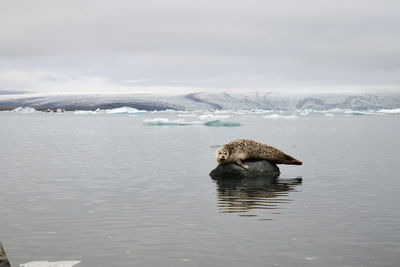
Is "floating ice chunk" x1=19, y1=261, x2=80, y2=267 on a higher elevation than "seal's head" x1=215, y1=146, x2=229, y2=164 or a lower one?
lower

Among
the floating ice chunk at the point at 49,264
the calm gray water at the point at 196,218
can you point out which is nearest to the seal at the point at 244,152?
the calm gray water at the point at 196,218

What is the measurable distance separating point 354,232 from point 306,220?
107cm

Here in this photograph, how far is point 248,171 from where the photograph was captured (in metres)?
15.0

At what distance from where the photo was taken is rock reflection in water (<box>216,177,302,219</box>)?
10367 millimetres

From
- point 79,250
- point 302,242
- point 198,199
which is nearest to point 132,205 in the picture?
point 198,199

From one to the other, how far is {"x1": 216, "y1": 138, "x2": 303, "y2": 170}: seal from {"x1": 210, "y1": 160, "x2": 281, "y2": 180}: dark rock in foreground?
0.61ft

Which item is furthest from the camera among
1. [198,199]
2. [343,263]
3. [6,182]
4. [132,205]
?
[6,182]

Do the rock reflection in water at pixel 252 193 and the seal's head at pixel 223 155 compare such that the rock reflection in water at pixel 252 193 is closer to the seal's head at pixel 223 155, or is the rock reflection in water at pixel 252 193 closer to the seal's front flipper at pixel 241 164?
the seal's front flipper at pixel 241 164

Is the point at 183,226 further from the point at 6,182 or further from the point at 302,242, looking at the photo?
the point at 6,182

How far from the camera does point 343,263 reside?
6.67 metres

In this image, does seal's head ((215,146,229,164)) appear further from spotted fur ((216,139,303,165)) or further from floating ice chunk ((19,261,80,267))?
floating ice chunk ((19,261,80,267))

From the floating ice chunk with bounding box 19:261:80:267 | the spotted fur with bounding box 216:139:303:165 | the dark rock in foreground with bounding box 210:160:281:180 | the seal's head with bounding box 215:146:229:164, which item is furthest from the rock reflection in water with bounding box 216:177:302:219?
the floating ice chunk with bounding box 19:261:80:267

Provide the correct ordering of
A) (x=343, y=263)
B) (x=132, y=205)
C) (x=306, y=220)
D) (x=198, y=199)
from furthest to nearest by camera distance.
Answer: (x=198, y=199) < (x=132, y=205) < (x=306, y=220) < (x=343, y=263)

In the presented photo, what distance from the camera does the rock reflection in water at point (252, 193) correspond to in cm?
1037
